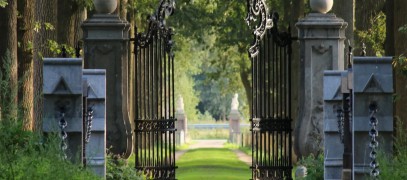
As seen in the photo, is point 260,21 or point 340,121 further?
point 260,21

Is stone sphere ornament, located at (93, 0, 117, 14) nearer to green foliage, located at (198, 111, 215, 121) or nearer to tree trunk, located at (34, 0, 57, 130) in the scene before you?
tree trunk, located at (34, 0, 57, 130)

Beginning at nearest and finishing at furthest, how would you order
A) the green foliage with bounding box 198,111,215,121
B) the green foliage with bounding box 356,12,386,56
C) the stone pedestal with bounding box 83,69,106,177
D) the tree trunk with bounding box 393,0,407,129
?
the stone pedestal with bounding box 83,69,106,177 < the tree trunk with bounding box 393,0,407,129 < the green foliage with bounding box 356,12,386,56 < the green foliage with bounding box 198,111,215,121

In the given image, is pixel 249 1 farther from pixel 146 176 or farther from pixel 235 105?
pixel 235 105

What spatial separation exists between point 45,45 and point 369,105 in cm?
1235

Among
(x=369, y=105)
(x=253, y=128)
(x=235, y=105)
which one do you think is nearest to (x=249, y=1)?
(x=253, y=128)

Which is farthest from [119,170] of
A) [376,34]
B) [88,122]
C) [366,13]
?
[366,13]

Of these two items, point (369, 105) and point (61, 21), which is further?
point (61, 21)

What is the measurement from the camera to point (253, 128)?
21906 mm

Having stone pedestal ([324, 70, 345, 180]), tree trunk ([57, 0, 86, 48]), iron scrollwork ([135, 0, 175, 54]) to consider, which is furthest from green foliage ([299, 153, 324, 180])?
tree trunk ([57, 0, 86, 48])

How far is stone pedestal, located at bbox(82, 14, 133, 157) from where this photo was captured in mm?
21203

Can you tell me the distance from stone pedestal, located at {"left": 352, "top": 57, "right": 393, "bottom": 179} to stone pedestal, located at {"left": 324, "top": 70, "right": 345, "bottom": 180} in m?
2.28

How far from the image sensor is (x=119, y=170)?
19828 millimetres

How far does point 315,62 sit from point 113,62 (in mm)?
3498

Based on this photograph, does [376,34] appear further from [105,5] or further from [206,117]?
[206,117]
